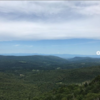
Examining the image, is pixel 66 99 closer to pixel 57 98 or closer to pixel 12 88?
pixel 57 98

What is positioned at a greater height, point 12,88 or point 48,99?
point 48,99

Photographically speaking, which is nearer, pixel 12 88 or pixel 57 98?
pixel 57 98

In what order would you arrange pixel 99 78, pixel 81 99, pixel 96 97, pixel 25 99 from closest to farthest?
1. pixel 96 97
2. pixel 81 99
3. pixel 99 78
4. pixel 25 99

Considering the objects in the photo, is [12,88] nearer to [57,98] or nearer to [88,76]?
[57,98]

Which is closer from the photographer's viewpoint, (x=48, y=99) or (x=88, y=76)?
(x=48, y=99)

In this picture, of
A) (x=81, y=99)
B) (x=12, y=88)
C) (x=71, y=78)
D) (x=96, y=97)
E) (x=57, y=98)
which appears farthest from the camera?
Result: (x=71, y=78)

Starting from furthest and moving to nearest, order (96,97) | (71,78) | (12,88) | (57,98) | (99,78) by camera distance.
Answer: (71,78) → (12,88) → (99,78) → (57,98) → (96,97)

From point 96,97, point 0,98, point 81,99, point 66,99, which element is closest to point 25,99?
point 0,98

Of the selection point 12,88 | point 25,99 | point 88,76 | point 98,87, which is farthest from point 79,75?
point 98,87

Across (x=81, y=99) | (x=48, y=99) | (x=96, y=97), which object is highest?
(x=96, y=97)
